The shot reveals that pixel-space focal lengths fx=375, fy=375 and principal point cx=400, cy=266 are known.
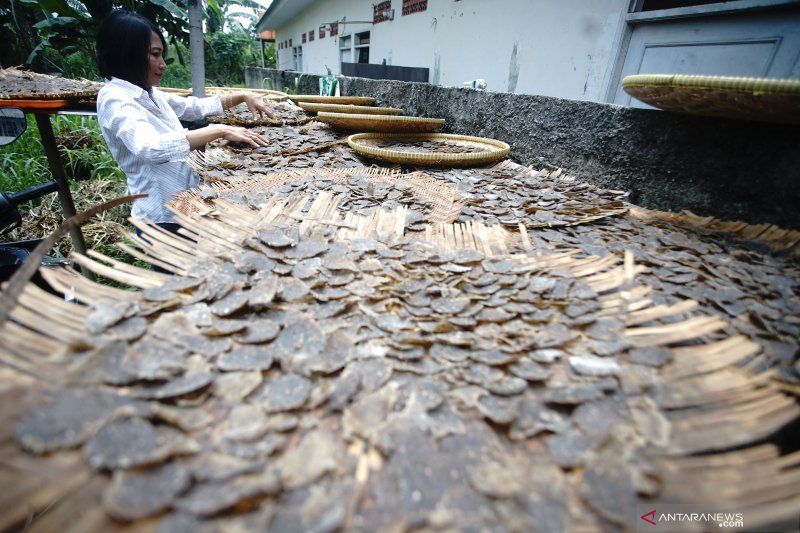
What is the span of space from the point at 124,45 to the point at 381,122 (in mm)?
1425

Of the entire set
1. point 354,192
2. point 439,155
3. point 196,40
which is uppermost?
point 196,40

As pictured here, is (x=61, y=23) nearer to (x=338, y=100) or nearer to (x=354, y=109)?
(x=338, y=100)

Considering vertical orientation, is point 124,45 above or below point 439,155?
above

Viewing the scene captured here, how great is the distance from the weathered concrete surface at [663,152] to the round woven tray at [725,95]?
10cm

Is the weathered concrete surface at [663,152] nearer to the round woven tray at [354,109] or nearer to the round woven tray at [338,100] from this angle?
the round woven tray at [354,109]

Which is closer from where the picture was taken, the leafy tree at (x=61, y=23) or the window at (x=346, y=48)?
the leafy tree at (x=61, y=23)

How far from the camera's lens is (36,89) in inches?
82.8

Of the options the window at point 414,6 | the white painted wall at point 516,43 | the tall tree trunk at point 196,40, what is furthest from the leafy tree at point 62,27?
the tall tree trunk at point 196,40

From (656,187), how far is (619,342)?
4.15 ft

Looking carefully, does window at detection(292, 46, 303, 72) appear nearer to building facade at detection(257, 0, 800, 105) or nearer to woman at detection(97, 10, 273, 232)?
building facade at detection(257, 0, 800, 105)

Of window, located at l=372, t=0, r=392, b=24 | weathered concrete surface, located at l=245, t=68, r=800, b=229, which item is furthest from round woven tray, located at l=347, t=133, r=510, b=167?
window, located at l=372, t=0, r=392, b=24

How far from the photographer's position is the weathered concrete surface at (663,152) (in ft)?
4.58

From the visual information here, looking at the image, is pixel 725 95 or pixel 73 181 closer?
pixel 725 95

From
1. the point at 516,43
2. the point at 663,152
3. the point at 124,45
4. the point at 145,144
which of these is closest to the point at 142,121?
the point at 145,144
